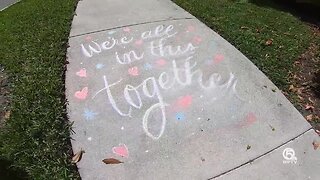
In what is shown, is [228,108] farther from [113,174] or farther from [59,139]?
[59,139]

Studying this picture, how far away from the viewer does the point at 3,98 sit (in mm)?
4184

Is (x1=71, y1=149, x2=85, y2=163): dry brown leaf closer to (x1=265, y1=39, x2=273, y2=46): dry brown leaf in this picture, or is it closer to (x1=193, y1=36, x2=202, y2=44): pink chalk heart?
(x1=193, y1=36, x2=202, y2=44): pink chalk heart

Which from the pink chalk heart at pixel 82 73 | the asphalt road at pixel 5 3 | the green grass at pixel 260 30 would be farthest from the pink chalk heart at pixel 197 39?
the asphalt road at pixel 5 3

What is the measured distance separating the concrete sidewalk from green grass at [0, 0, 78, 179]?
125mm

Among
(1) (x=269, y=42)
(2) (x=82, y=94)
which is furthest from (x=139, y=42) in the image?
(1) (x=269, y=42)

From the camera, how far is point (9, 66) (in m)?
4.61

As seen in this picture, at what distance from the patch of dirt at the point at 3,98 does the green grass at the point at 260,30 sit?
2.46 metres

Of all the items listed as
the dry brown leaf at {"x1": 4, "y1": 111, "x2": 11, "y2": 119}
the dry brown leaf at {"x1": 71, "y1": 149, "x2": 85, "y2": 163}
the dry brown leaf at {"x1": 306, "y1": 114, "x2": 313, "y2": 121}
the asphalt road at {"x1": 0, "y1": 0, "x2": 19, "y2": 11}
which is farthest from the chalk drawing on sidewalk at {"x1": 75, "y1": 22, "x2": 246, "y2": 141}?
the asphalt road at {"x1": 0, "y1": 0, "x2": 19, "y2": 11}

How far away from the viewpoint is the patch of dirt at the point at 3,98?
396 cm

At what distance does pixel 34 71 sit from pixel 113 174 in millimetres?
1632

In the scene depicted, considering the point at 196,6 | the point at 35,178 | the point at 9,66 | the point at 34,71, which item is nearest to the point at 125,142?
the point at 35,178

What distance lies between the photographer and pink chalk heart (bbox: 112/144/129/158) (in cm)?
360

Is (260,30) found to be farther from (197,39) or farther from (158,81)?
(158,81)

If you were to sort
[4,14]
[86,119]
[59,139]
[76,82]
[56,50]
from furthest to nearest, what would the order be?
[4,14], [56,50], [76,82], [86,119], [59,139]
